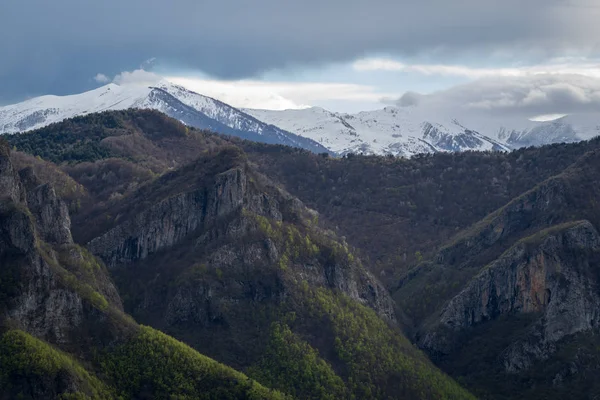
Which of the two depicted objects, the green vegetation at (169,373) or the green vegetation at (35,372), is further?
the green vegetation at (169,373)

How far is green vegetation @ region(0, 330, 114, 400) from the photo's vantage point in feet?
451

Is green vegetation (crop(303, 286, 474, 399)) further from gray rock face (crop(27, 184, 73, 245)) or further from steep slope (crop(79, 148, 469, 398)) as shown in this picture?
gray rock face (crop(27, 184, 73, 245))

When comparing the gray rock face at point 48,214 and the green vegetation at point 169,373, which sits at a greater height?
the gray rock face at point 48,214

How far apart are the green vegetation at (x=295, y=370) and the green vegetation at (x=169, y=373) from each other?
10.8 meters

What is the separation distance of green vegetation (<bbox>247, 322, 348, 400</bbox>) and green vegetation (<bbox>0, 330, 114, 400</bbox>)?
131ft

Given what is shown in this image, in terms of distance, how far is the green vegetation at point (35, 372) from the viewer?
137m

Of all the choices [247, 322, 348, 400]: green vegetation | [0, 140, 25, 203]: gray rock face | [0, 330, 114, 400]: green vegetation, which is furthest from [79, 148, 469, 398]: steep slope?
[0, 330, 114, 400]: green vegetation

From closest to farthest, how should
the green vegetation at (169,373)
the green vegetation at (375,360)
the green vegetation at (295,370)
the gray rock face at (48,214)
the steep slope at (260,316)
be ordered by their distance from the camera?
the green vegetation at (169,373) → the green vegetation at (295,370) → the gray rock face at (48,214) → the steep slope at (260,316) → the green vegetation at (375,360)

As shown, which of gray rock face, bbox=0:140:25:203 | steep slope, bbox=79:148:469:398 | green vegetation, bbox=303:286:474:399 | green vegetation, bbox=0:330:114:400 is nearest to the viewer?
green vegetation, bbox=0:330:114:400

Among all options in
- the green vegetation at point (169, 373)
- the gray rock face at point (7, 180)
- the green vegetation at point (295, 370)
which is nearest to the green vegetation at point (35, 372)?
the green vegetation at point (169, 373)

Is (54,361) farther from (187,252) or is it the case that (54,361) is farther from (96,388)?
(187,252)

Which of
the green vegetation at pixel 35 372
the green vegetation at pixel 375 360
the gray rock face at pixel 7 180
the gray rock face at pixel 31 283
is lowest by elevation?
the green vegetation at pixel 375 360

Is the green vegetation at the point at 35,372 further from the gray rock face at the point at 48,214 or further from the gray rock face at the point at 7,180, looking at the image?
the gray rock face at the point at 48,214

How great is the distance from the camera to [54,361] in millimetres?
140750
